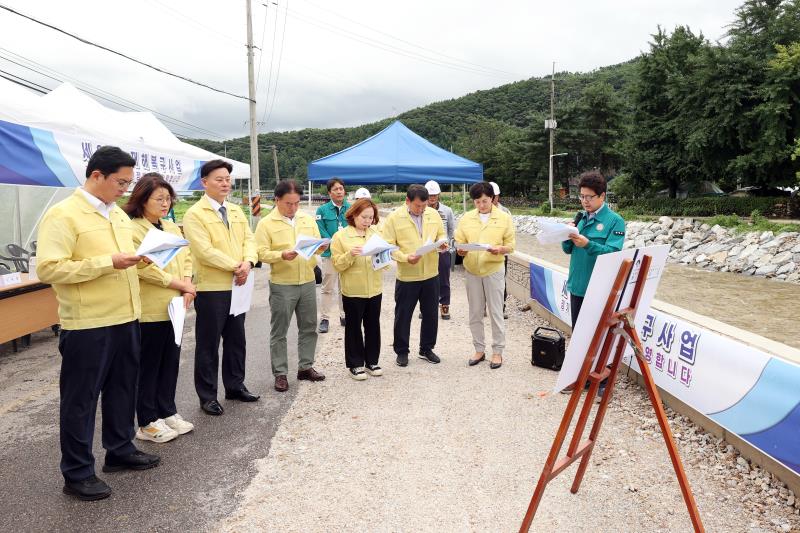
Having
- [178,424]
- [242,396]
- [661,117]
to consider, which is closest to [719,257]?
[242,396]

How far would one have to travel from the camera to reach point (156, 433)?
363 centimetres

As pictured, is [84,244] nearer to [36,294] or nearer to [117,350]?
[117,350]

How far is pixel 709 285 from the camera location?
12.9 m

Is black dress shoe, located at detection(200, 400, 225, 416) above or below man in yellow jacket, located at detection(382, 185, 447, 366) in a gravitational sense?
below

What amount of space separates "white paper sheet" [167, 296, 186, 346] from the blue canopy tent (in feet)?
23.0

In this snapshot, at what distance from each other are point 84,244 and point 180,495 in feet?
5.05

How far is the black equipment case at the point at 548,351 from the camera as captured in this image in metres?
5.15

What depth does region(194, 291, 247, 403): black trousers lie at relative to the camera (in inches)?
156

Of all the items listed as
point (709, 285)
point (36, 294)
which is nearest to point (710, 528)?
point (36, 294)

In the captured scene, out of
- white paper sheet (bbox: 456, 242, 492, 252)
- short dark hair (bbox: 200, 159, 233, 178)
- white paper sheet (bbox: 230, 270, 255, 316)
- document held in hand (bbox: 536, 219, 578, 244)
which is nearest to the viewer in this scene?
document held in hand (bbox: 536, 219, 578, 244)

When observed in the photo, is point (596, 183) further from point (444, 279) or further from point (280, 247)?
point (444, 279)

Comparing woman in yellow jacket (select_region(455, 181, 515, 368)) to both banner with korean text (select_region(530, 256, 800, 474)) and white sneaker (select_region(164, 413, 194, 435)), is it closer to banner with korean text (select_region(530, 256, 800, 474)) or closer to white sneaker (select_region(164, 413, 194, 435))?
banner with korean text (select_region(530, 256, 800, 474))

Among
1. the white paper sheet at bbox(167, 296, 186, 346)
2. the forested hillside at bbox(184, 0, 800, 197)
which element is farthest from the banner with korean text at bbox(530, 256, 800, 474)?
the forested hillside at bbox(184, 0, 800, 197)

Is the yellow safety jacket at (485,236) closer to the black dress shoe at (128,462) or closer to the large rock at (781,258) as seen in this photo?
the black dress shoe at (128,462)
